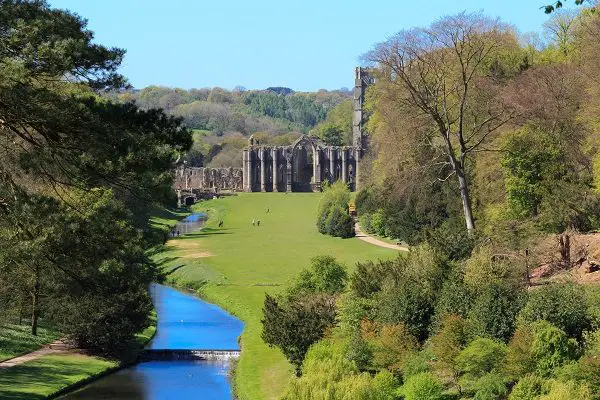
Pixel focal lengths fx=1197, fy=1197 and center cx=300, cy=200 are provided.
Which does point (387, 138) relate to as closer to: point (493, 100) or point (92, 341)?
point (493, 100)

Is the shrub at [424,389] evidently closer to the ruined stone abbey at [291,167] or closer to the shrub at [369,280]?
the shrub at [369,280]

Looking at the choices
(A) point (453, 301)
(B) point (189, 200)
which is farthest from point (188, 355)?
(B) point (189, 200)

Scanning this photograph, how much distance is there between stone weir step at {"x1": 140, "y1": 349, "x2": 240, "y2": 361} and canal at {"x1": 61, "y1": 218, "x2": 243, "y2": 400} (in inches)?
14.2

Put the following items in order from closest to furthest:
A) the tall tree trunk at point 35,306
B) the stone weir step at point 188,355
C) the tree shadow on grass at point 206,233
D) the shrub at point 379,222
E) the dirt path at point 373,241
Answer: the stone weir step at point 188,355 → the tall tree trunk at point 35,306 → the dirt path at point 373,241 → the shrub at point 379,222 → the tree shadow on grass at point 206,233

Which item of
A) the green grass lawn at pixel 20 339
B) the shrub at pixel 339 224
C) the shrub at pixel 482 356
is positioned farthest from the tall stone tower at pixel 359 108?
the shrub at pixel 482 356

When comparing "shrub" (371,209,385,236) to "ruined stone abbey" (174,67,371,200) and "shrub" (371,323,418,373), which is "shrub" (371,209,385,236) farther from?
"ruined stone abbey" (174,67,371,200)

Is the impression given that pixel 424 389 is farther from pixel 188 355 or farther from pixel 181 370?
pixel 188 355

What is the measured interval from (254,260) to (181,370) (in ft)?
107

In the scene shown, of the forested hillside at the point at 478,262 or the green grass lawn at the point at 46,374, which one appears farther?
the green grass lawn at the point at 46,374

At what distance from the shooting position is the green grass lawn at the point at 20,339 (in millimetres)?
45156

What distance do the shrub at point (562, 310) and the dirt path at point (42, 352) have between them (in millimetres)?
19778

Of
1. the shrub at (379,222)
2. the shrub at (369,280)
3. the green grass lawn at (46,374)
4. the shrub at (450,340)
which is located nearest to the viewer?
the shrub at (450,340)

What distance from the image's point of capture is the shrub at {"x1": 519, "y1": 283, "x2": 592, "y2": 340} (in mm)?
31750

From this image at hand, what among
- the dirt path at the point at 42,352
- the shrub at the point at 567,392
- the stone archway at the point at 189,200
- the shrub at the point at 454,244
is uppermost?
the shrub at the point at 454,244
